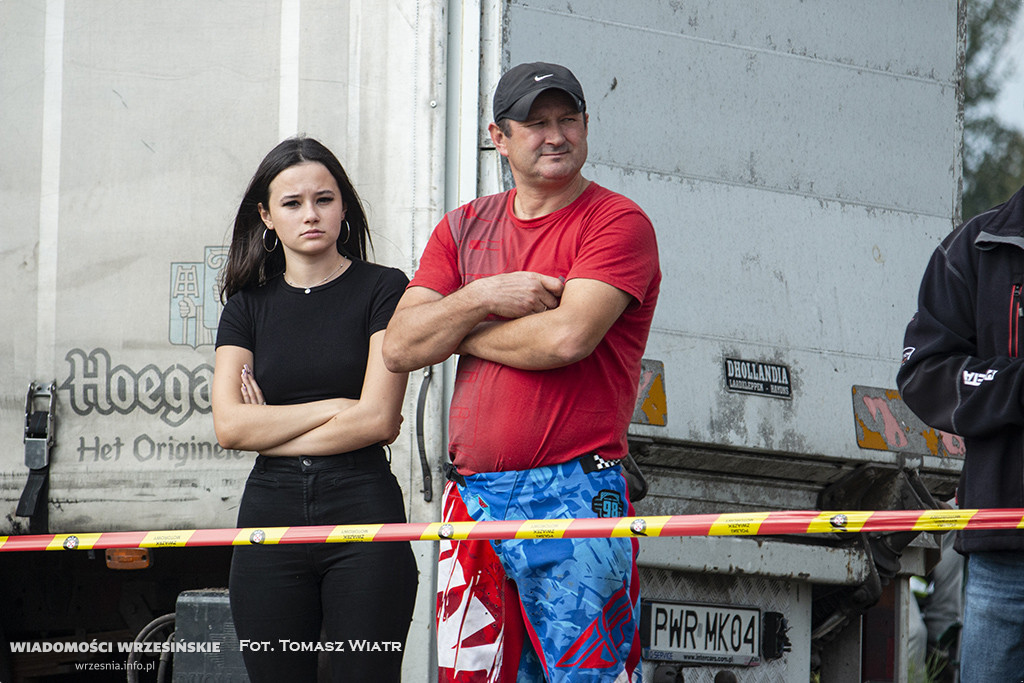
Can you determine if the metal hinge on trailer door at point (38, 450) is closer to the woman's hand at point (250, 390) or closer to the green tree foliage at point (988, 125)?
the woman's hand at point (250, 390)

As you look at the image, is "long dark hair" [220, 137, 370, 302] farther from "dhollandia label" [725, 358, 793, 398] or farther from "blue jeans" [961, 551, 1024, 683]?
"blue jeans" [961, 551, 1024, 683]

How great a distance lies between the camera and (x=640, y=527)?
2.79 meters

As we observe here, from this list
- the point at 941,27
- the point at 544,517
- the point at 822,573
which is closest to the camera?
the point at 544,517

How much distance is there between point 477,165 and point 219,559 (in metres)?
1.74

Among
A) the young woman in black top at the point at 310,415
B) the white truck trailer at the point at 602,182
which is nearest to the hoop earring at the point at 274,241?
the young woman in black top at the point at 310,415

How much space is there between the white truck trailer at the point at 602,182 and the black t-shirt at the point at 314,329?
36 centimetres

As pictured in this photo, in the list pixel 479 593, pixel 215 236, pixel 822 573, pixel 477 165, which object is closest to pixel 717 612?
pixel 822 573

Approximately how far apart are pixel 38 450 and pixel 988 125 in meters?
13.1

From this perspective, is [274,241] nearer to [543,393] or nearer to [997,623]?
[543,393]

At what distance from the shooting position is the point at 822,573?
420 centimetres

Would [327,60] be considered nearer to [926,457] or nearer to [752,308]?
[752,308]

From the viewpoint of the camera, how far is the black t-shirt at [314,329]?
3.45 meters

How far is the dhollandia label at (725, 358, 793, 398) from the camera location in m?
4.03

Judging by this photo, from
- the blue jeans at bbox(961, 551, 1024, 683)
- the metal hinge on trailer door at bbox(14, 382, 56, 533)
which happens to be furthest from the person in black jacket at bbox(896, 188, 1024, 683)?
the metal hinge on trailer door at bbox(14, 382, 56, 533)
